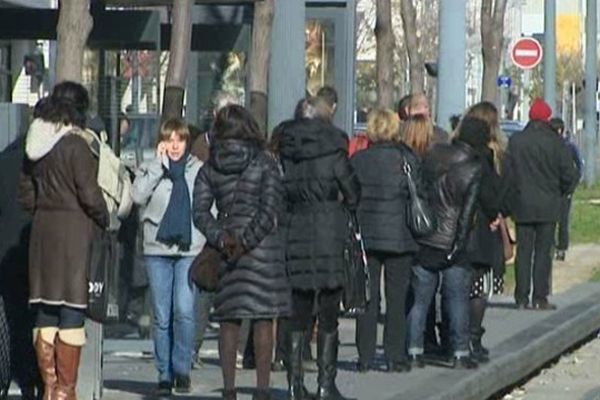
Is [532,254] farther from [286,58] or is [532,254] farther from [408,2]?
[408,2]

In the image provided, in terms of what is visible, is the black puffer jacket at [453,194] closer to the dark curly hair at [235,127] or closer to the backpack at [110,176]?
the dark curly hair at [235,127]

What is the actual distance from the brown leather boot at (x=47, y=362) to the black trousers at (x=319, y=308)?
1.59m

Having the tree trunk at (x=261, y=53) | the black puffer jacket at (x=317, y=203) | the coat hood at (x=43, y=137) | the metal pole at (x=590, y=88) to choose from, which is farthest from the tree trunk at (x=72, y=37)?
the metal pole at (x=590, y=88)

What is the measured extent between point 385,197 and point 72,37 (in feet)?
8.25

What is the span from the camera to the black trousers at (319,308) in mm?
12242

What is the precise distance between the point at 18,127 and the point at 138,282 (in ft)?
6.01

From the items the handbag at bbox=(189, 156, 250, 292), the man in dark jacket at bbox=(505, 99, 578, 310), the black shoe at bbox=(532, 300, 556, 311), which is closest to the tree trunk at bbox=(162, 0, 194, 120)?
the handbag at bbox=(189, 156, 250, 292)

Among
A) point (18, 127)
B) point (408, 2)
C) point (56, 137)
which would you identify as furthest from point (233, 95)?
point (408, 2)

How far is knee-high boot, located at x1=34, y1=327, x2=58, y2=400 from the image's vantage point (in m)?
11.5

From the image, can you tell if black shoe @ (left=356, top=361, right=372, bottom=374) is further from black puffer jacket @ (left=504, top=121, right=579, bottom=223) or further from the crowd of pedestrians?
black puffer jacket @ (left=504, top=121, right=579, bottom=223)

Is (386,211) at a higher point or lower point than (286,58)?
lower

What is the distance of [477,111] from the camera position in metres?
15.2

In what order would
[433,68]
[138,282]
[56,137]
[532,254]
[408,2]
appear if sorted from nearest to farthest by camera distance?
[56,137]
[138,282]
[532,254]
[433,68]
[408,2]

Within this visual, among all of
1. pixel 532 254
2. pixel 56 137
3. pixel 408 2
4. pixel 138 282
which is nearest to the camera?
pixel 56 137
